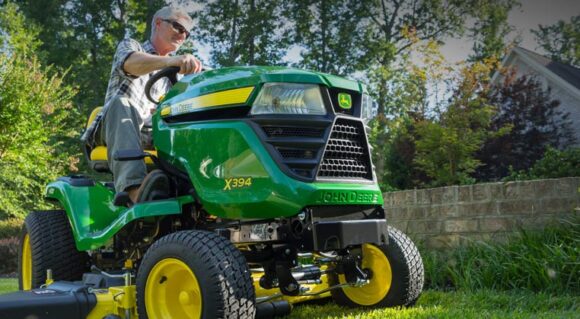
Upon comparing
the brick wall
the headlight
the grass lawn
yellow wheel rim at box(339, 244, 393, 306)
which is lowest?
the grass lawn

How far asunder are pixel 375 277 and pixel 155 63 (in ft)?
5.60

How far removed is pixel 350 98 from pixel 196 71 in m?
0.88

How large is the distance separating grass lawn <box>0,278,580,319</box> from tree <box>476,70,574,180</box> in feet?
28.6

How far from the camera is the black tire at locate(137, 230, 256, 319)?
2709 mm

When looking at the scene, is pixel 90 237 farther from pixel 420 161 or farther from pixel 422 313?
pixel 420 161

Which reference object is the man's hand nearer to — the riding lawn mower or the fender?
the riding lawn mower

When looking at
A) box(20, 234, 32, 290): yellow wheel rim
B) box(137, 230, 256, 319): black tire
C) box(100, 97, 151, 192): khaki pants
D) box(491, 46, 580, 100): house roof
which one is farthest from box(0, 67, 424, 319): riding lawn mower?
box(491, 46, 580, 100): house roof

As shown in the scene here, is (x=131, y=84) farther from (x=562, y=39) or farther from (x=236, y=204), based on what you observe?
(x=562, y=39)

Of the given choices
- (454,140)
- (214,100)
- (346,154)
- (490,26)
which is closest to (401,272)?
(346,154)

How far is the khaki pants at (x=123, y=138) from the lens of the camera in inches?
135

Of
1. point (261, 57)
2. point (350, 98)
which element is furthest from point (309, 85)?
point (261, 57)

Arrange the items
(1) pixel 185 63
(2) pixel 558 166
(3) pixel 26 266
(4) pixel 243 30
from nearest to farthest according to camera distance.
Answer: (1) pixel 185 63 → (3) pixel 26 266 → (2) pixel 558 166 → (4) pixel 243 30

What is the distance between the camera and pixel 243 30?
24156mm

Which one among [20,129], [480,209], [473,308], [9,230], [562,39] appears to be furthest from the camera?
[562,39]
